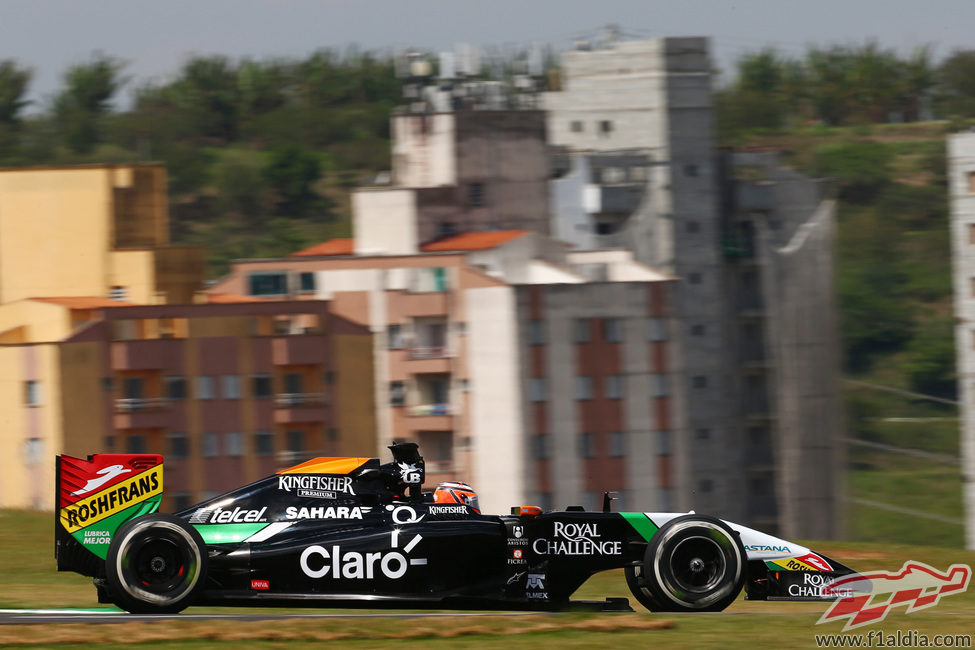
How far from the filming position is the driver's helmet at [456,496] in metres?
18.7

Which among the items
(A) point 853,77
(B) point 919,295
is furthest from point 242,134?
(B) point 919,295

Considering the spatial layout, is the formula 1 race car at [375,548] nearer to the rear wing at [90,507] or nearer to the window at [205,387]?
the rear wing at [90,507]

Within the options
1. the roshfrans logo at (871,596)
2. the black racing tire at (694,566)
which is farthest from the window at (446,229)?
the black racing tire at (694,566)

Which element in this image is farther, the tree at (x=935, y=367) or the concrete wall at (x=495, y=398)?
the tree at (x=935, y=367)

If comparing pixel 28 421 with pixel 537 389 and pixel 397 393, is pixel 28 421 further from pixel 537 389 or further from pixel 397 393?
pixel 537 389

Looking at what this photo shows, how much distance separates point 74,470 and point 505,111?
65.3 meters

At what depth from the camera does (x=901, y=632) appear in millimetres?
16453

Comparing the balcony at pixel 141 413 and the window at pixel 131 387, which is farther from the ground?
the window at pixel 131 387

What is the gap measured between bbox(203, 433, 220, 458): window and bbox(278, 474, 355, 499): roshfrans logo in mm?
48297

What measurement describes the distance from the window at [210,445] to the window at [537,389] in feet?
43.7

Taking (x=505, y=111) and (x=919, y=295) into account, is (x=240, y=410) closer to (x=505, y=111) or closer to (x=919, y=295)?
(x=505, y=111)

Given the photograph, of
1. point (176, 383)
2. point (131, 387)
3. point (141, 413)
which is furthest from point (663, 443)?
point (131, 387)

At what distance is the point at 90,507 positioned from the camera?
17.6 m

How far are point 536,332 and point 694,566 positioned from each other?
50.3m
